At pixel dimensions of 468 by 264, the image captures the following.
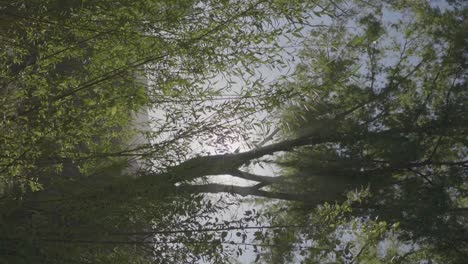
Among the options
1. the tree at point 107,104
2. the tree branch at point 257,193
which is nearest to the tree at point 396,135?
the tree branch at point 257,193

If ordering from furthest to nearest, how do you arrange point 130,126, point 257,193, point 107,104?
point 257,193 → point 130,126 → point 107,104

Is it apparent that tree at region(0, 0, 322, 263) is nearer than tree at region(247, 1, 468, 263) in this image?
Yes

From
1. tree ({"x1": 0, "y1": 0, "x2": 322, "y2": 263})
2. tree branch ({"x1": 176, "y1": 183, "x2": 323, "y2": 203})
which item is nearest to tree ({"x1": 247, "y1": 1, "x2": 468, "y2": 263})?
tree branch ({"x1": 176, "y1": 183, "x2": 323, "y2": 203})

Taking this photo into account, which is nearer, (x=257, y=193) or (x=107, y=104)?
(x=107, y=104)

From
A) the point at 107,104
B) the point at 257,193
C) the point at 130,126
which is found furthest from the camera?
the point at 257,193

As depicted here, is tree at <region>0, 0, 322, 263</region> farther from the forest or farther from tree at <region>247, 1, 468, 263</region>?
tree at <region>247, 1, 468, 263</region>

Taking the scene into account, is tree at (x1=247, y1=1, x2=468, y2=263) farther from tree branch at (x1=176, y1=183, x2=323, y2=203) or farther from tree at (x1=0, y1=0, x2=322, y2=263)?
tree at (x1=0, y1=0, x2=322, y2=263)

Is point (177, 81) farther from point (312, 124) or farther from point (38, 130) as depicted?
point (312, 124)

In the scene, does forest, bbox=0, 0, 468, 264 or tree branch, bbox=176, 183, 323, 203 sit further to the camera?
tree branch, bbox=176, 183, 323, 203

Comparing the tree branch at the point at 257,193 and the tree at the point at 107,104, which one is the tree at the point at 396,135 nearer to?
the tree branch at the point at 257,193

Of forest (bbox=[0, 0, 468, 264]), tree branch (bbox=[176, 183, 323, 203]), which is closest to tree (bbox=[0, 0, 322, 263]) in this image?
forest (bbox=[0, 0, 468, 264])

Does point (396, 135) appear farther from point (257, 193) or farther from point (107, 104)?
point (107, 104)

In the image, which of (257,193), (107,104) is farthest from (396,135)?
(107,104)

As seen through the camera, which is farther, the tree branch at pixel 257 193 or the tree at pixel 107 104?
the tree branch at pixel 257 193
